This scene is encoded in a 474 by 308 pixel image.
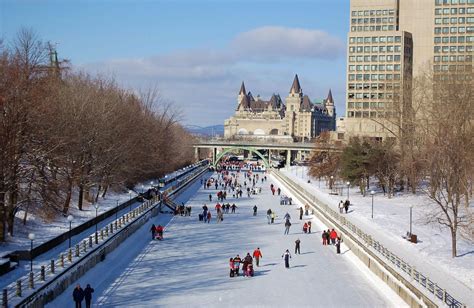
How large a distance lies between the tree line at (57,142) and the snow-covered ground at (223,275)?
482 centimetres

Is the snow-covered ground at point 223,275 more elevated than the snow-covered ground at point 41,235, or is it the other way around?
the snow-covered ground at point 41,235

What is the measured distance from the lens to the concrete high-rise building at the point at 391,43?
98250 mm

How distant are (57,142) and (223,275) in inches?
496

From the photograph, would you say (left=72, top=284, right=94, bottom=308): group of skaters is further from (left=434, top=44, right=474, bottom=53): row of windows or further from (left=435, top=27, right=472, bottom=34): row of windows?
(left=435, top=27, right=472, bottom=34): row of windows

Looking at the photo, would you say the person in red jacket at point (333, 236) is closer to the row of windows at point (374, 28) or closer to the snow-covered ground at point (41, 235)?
the snow-covered ground at point (41, 235)

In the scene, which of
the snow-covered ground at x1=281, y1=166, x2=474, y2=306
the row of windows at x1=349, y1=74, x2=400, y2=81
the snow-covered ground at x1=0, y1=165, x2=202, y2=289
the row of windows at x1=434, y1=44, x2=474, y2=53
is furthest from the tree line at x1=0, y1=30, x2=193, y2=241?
the row of windows at x1=434, y1=44, x2=474, y2=53

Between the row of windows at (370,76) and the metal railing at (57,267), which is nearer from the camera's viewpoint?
the metal railing at (57,267)

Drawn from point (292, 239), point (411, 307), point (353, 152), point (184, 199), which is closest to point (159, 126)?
point (184, 199)

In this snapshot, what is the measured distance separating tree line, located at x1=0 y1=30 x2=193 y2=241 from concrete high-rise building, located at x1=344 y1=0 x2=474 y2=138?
42.2 m

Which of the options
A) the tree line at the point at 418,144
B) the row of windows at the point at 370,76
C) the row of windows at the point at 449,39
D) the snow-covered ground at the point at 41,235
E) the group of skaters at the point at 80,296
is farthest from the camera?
the row of windows at the point at 370,76

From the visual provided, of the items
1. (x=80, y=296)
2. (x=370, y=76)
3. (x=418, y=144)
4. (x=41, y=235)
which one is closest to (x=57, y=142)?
(x=41, y=235)

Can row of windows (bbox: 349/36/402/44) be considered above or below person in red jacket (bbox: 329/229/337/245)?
above

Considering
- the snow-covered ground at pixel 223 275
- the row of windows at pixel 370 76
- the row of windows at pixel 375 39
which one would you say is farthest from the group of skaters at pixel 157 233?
the row of windows at pixel 375 39

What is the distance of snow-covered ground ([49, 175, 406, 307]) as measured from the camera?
73.0ft
